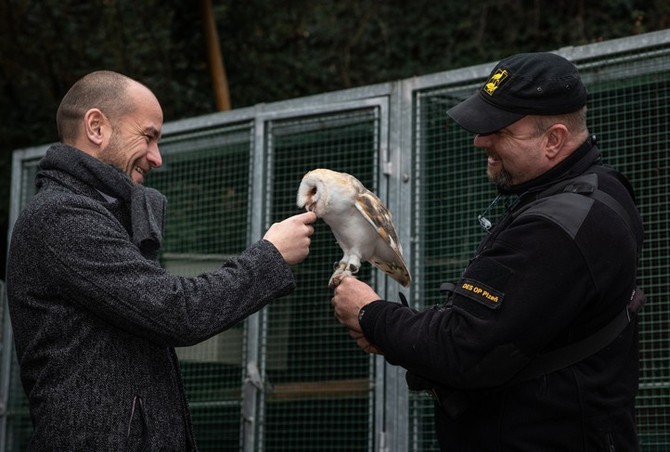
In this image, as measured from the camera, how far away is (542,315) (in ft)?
8.83

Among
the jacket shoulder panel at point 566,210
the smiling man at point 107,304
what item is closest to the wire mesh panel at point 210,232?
the smiling man at point 107,304

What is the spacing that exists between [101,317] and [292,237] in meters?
0.65

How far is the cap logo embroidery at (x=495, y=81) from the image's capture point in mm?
3035

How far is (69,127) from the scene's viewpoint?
127 inches

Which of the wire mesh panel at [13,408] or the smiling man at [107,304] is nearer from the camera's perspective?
the smiling man at [107,304]

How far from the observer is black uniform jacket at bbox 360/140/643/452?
2.70 m

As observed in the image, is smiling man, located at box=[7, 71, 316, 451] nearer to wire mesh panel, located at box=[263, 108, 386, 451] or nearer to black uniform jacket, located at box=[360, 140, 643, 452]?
black uniform jacket, located at box=[360, 140, 643, 452]

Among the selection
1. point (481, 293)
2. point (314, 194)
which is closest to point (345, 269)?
point (314, 194)

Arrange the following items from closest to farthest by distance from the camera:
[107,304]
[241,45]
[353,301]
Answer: [107,304]
[353,301]
[241,45]

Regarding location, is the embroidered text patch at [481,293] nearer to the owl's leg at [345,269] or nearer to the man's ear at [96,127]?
the owl's leg at [345,269]

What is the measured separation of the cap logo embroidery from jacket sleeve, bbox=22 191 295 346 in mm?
933

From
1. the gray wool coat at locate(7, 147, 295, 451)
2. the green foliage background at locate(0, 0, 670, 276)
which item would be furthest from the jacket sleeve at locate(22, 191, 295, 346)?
the green foliage background at locate(0, 0, 670, 276)

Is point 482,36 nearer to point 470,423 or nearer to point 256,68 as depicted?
point 256,68

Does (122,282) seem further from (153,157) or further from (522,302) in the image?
(522,302)
